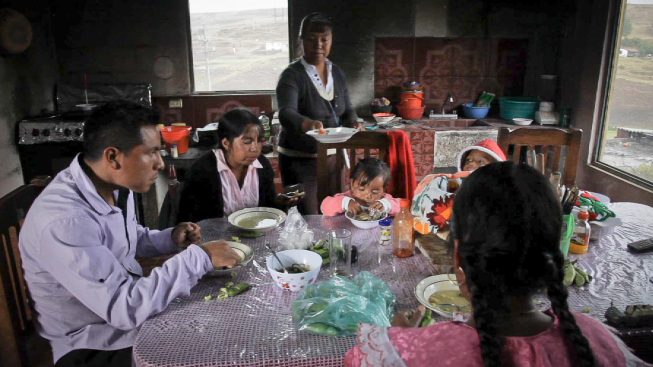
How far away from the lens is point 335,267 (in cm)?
176

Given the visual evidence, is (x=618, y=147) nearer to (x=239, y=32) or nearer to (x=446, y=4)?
(x=446, y=4)

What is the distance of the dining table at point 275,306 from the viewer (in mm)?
1286

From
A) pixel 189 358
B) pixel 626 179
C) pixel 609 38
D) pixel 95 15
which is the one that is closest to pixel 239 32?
pixel 95 15

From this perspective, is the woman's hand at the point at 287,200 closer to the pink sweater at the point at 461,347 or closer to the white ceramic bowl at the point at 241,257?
the white ceramic bowl at the point at 241,257

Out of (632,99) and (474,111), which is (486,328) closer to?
(632,99)

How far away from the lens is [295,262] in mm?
1763

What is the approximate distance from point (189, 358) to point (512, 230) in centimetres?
88

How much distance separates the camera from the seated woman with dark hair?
8.25 ft

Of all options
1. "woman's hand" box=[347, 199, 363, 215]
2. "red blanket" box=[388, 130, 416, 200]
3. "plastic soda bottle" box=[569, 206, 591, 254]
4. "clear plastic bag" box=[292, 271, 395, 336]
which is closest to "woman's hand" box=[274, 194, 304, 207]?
"woman's hand" box=[347, 199, 363, 215]

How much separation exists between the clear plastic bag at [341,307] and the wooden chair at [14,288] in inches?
36.6

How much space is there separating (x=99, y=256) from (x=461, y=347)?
1.09 metres

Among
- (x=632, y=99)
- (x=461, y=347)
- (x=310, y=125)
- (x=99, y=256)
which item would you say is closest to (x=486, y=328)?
(x=461, y=347)

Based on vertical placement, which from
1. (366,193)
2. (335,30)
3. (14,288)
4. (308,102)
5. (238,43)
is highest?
(335,30)

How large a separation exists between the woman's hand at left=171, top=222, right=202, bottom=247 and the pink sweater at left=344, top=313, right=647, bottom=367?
44.0 inches
